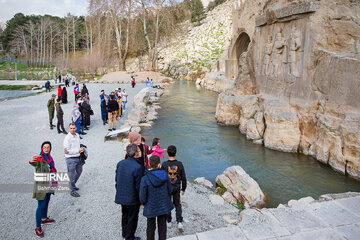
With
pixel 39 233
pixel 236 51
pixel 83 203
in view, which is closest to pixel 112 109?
pixel 83 203

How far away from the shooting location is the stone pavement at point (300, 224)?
178 inches

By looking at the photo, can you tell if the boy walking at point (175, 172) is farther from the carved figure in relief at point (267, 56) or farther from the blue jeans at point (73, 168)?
the carved figure in relief at point (267, 56)

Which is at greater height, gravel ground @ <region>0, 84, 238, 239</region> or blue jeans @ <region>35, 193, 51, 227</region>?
blue jeans @ <region>35, 193, 51, 227</region>

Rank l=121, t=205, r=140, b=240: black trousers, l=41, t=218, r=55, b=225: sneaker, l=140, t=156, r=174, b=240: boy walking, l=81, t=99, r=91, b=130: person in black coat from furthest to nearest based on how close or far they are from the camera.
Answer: l=81, t=99, r=91, b=130: person in black coat, l=41, t=218, r=55, b=225: sneaker, l=121, t=205, r=140, b=240: black trousers, l=140, t=156, r=174, b=240: boy walking

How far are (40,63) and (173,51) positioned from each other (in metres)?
27.7

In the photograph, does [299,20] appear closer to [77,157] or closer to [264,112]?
[264,112]

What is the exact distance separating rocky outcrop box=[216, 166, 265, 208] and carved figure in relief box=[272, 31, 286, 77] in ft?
23.3

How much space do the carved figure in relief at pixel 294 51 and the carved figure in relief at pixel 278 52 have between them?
26.2 inches

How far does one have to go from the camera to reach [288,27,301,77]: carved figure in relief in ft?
37.2

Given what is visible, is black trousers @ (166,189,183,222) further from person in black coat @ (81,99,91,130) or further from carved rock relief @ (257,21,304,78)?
carved rock relief @ (257,21,304,78)

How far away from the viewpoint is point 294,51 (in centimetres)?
1148

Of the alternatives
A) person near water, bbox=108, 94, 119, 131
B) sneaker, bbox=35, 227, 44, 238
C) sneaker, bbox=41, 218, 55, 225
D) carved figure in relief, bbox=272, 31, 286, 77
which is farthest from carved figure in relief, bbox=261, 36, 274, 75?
sneaker, bbox=35, 227, 44, 238

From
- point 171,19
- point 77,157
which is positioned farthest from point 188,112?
point 171,19

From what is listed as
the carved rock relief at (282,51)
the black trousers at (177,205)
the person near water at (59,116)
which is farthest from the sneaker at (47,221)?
the carved rock relief at (282,51)
